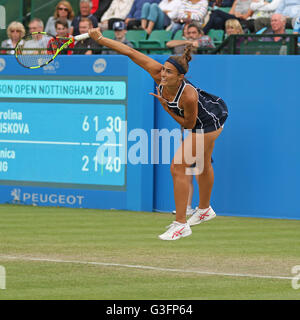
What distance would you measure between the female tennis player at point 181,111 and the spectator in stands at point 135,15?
25.0 feet

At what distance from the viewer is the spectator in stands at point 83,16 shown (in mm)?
17969

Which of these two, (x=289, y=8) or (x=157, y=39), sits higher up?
(x=289, y=8)

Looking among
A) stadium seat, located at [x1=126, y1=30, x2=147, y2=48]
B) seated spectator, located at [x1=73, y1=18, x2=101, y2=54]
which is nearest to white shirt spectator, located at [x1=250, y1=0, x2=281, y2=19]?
stadium seat, located at [x1=126, y1=30, x2=147, y2=48]

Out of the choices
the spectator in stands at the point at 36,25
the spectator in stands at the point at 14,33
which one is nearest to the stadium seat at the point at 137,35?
the spectator in stands at the point at 36,25

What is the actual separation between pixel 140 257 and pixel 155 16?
9.10m

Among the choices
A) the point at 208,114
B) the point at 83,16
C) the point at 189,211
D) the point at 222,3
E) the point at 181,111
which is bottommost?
the point at 189,211

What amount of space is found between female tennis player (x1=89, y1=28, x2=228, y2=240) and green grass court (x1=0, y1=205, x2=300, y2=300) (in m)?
0.56

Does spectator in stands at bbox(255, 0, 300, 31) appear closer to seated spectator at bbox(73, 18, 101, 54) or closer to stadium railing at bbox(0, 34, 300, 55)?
stadium railing at bbox(0, 34, 300, 55)

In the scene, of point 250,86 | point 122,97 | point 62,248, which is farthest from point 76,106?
point 62,248

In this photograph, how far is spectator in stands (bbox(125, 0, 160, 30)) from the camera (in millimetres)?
18531

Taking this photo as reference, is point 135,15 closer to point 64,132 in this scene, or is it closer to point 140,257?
point 64,132

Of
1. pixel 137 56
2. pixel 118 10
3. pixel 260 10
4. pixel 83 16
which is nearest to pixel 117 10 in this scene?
pixel 118 10

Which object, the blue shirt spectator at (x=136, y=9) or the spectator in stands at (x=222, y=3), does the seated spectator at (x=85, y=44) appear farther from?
the spectator in stands at (x=222, y=3)

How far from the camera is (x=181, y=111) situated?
10680mm
